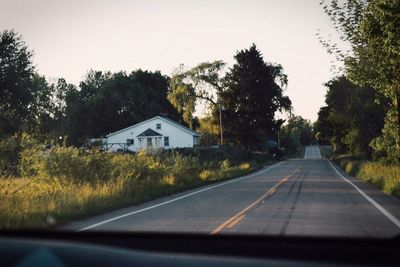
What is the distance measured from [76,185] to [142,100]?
81.5m

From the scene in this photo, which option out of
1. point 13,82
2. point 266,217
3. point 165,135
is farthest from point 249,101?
point 266,217

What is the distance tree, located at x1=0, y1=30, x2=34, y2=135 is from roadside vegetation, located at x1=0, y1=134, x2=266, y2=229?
1575 cm

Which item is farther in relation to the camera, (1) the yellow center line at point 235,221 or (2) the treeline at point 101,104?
(2) the treeline at point 101,104

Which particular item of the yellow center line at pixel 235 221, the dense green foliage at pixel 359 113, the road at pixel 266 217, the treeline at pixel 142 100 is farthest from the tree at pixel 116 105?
the yellow center line at pixel 235 221

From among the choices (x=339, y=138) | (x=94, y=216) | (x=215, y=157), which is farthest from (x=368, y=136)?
(x=94, y=216)

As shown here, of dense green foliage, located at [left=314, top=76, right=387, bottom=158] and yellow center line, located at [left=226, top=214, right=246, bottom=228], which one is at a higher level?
dense green foliage, located at [left=314, top=76, right=387, bottom=158]

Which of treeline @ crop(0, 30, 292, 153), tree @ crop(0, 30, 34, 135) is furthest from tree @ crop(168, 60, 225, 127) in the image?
tree @ crop(0, 30, 34, 135)

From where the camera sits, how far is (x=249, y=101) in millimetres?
71062

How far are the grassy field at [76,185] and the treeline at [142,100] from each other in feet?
4.49

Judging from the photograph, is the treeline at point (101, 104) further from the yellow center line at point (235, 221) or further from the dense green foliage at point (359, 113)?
the yellow center line at point (235, 221)

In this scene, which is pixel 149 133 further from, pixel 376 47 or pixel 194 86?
pixel 376 47

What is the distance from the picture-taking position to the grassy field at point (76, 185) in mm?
12281

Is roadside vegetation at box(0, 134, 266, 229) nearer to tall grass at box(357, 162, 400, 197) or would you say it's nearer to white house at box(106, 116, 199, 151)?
tall grass at box(357, 162, 400, 197)

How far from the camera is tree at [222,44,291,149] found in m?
70.9
